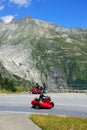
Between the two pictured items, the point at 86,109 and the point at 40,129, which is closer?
the point at 40,129

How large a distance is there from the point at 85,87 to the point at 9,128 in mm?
60292

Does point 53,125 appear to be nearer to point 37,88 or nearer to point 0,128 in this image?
point 0,128

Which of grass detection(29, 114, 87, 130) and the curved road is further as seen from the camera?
the curved road

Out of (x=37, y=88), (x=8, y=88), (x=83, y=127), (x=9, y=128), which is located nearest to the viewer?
(x=9, y=128)

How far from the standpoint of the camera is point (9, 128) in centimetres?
2247

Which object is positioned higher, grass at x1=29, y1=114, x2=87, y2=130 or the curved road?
the curved road

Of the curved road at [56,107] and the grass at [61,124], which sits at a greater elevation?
the curved road at [56,107]

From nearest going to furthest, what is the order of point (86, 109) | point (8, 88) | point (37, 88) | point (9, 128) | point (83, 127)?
point (9, 128)
point (83, 127)
point (86, 109)
point (37, 88)
point (8, 88)

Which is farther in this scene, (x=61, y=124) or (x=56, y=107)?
(x=56, y=107)

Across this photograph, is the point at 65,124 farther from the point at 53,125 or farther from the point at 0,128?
the point at 0,128

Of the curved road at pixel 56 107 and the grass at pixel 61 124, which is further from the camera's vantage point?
the curved road at pixel 56 107

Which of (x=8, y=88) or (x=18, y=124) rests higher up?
(x=8, y=88)

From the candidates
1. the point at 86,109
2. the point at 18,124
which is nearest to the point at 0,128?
the point at 18,124

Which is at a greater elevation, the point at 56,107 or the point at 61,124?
the point at 56,107
